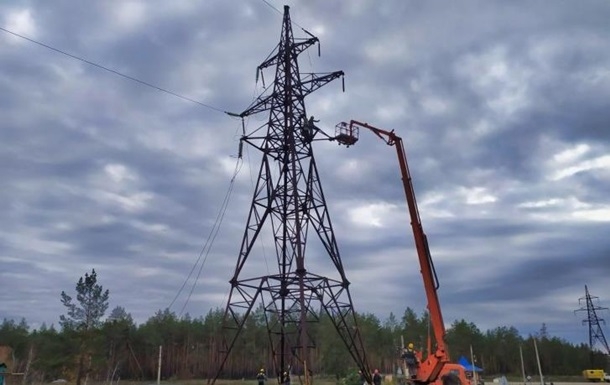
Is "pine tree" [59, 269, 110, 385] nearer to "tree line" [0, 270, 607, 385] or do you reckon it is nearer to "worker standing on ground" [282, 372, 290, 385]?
"tree line" [0, 270, 607, 385]

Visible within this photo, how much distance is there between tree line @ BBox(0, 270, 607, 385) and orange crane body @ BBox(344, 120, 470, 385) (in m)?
33.0

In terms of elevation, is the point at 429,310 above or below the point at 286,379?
above

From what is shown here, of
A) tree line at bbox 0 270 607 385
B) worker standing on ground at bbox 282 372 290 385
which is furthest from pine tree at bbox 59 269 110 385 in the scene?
worker standing on ground at bbox 282 372 290 385

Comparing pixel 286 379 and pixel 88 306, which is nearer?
pixel 286 379

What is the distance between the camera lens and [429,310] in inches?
693

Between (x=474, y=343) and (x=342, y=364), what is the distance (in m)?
28.8

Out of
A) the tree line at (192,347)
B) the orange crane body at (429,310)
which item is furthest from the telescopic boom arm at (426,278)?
the tree line at (192,347)

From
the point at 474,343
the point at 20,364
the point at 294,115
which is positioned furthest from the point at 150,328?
the point at 294,115

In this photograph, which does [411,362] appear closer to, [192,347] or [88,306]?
[88,306]

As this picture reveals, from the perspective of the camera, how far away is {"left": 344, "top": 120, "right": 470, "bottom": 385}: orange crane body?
1584cm

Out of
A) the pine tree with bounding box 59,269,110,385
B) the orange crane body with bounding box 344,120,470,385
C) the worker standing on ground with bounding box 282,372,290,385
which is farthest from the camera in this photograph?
the pine tree with bounding box 59,269,110,385

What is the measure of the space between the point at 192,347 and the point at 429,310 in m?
70.2

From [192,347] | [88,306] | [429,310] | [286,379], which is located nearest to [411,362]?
[429,310]

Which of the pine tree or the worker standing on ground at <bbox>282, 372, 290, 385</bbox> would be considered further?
the pine tree
